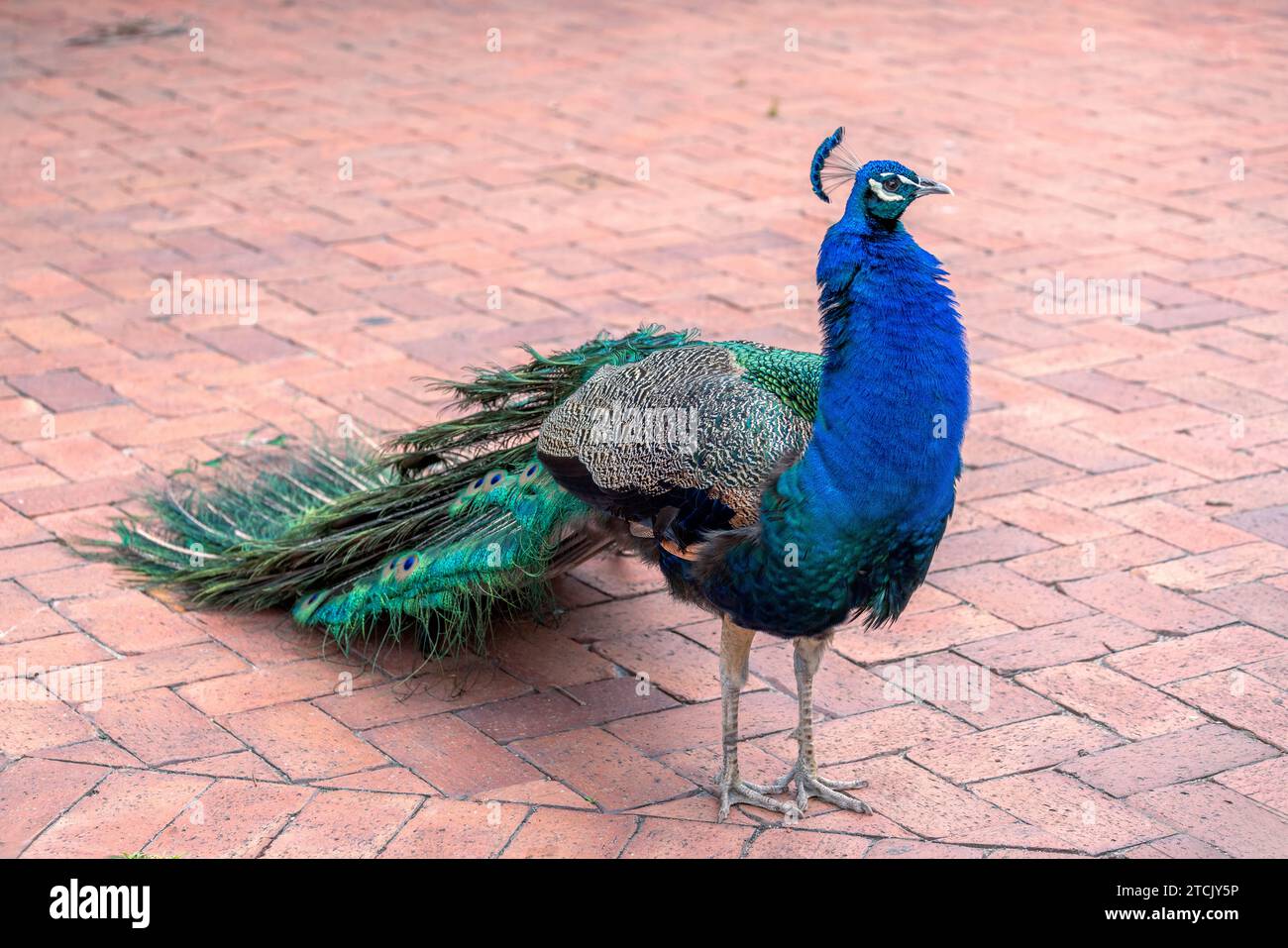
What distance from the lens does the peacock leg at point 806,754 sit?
3469mm

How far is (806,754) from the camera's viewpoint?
11.5ft

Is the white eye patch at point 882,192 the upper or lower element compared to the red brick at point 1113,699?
upper

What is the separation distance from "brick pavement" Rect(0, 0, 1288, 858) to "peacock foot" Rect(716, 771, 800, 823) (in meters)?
0.05

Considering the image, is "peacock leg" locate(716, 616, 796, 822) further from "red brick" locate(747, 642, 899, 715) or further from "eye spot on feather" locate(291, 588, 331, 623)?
"eye spot on feather" locate(291, 588, 331, 623)

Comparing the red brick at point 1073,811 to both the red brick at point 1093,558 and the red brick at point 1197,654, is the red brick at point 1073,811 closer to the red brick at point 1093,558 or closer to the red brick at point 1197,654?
the red brick at point 1197,654

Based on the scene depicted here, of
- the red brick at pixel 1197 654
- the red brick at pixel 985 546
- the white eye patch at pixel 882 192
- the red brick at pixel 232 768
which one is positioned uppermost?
the white eye patch at pixel 882 192

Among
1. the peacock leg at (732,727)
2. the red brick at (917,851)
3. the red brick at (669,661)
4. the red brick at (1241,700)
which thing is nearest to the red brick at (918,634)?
the red brick at (669,661)

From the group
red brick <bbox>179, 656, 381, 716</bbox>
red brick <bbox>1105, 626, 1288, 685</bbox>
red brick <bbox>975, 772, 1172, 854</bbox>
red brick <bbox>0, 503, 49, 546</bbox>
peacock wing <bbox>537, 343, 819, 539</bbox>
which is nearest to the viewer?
peacock wing <bbox>537, 343, 819, 539</bbox>

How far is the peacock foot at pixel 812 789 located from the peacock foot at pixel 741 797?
0.01 m

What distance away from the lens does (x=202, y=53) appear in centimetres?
990

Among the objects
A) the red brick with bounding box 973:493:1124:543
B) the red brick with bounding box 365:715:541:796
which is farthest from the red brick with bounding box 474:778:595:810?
the red brick with bounding box 973:493:1124:543

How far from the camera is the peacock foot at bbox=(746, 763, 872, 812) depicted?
11.3 ft

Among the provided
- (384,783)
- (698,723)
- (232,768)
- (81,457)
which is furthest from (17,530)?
(698,723)

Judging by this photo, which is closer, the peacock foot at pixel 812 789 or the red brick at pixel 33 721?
the peacock foot at pixel 812 789
